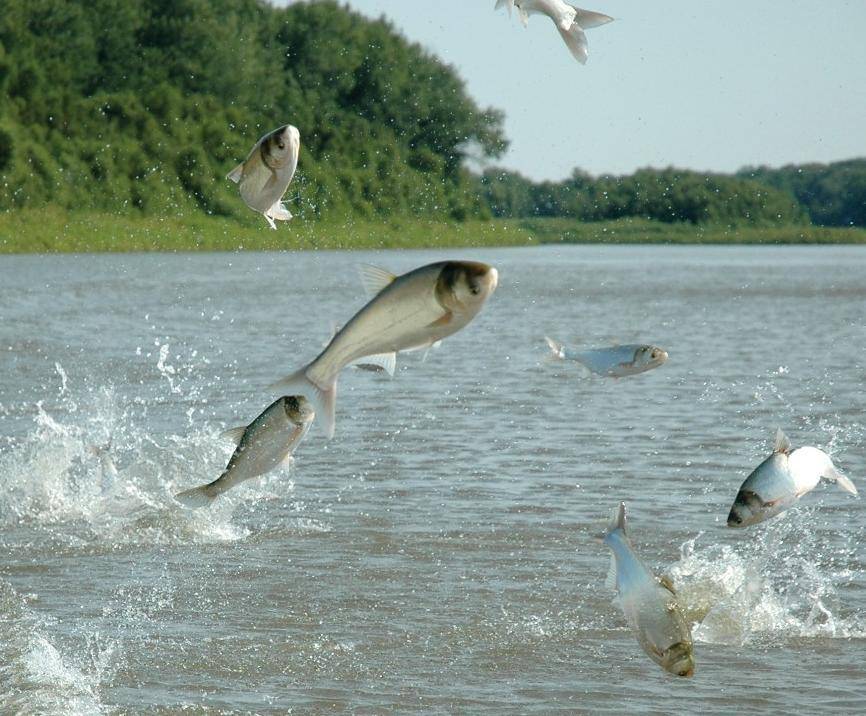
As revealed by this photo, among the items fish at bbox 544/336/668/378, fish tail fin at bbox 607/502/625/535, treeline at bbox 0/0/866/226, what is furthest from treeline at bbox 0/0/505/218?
fish tail fin at bbox 607/502/625/535

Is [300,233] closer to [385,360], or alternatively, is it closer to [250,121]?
[250,121]

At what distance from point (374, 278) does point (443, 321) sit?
0.18 metres

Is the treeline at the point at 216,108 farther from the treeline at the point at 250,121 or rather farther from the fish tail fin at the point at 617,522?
the fish tail fin at the point at 617,522

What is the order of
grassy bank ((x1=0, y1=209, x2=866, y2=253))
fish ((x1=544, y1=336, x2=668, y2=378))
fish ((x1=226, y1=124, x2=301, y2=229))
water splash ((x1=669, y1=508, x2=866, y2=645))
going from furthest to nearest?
grassy bank ((x1=0, y1=209, x2=866, y2=253)) < water splash ((x1=669, y1=508, x2=866, y2=645)) < fish ((x1=544, y1=336, x2=668, y2=378)) < fish ((x1=226, y1=124, x2=301, y2=229))

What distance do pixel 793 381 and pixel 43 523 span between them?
884 cm

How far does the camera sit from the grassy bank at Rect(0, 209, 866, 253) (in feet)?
147

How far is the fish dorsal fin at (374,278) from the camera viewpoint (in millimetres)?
2912

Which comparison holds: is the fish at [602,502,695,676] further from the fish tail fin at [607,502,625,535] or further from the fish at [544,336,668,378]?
the fish at [544,336,668,378]

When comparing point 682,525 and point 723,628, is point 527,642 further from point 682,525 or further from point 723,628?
point 682,525

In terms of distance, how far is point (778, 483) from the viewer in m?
4.37

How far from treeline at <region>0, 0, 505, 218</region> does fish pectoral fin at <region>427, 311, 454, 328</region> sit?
43.4 metres

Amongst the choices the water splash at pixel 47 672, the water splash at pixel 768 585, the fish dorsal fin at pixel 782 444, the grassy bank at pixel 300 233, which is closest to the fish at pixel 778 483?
the fish dorsal fin at pixel 782 444

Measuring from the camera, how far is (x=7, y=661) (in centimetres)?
590

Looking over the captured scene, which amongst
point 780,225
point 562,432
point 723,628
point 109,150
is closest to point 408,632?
point 723,628
